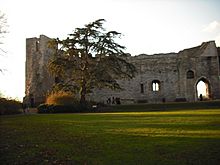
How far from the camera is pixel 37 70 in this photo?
40.5 m

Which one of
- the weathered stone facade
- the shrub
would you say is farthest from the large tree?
the weathered stone facade

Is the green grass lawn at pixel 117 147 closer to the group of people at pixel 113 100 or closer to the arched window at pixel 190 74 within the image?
the arched window at pixel 190 74

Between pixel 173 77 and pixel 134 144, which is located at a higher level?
pixel 173 77

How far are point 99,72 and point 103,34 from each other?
339cm

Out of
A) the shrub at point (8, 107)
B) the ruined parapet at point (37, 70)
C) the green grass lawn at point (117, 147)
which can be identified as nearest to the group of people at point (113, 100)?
the ruined parapet at point (37, 70)

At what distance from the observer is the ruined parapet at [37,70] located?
39.4 m

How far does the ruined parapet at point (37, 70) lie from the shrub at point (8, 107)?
42.7 ft

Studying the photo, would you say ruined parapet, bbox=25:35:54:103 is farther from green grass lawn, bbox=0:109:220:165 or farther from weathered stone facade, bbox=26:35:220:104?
green grass lawn, bbox=0:109:220:165

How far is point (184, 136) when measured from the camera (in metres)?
8.98

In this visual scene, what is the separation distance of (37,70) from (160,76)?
625 inches

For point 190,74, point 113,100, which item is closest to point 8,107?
point 113,100

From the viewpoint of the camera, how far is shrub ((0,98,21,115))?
2392 cm

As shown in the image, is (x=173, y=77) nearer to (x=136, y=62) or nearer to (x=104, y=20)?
(x=136, y=62)

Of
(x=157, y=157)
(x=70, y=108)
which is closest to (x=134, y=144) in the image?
(x=157, y=157)
